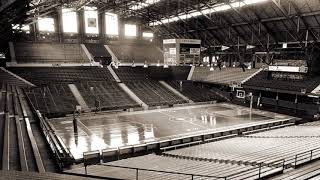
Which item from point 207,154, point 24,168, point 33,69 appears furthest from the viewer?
point 33,69

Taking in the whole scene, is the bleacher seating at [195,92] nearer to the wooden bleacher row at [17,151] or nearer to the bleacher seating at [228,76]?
the bleacher seating at [228,76]

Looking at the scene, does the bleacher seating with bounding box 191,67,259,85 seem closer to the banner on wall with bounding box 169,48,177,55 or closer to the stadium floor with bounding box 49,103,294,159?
the stadium floor with bounding box 49,103,294,159

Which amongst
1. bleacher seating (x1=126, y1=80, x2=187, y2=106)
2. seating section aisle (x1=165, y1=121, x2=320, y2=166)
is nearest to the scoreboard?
bleacher seating (x1=126, y1=80, x2=187, y2=106)

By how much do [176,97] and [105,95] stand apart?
11477mm

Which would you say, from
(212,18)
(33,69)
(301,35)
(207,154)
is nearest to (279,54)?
(301,35)

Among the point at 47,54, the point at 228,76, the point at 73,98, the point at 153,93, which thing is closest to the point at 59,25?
the point at 47,54

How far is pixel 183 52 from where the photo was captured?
135ft

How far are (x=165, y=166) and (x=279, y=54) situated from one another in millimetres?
31969

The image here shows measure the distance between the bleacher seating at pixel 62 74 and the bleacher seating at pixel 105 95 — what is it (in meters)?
2.20

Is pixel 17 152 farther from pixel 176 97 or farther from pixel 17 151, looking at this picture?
pixel 176 97

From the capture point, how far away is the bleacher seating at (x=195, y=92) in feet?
146

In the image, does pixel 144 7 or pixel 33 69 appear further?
pixel 144 7

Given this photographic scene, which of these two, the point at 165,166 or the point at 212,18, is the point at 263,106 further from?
the point at 165,166

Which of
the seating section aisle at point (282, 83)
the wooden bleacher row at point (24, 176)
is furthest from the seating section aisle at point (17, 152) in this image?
the seating section aisle at point (282, 83)
